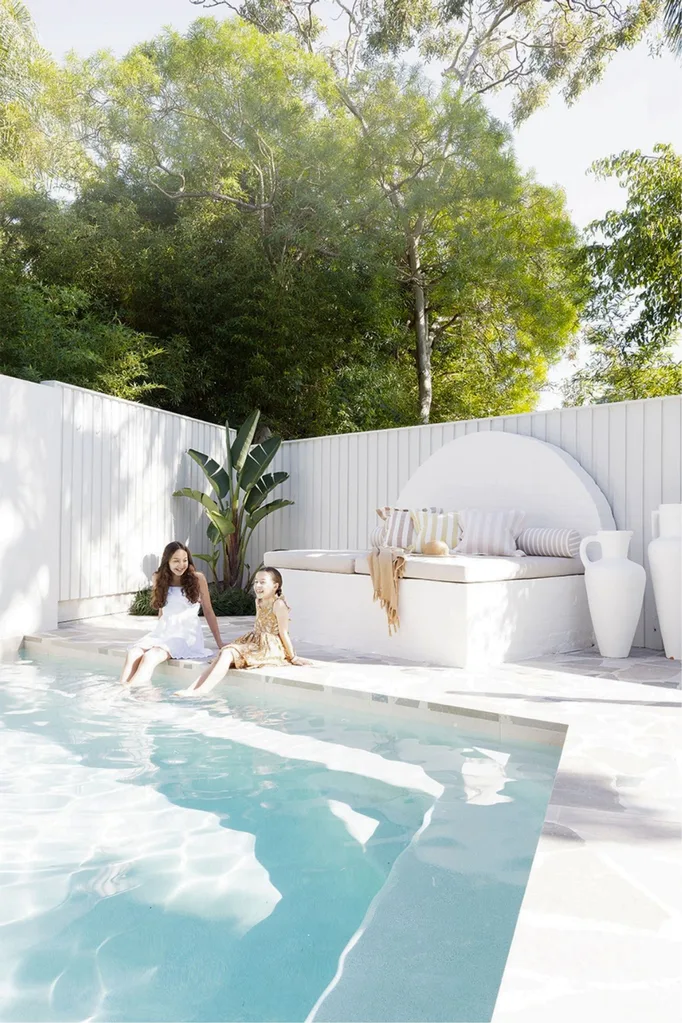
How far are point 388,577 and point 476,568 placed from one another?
64 cm

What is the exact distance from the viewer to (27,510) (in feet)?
21.2

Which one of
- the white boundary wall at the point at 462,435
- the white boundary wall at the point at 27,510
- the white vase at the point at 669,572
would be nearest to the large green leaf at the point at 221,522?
the white boundary wall at the point at 462,435

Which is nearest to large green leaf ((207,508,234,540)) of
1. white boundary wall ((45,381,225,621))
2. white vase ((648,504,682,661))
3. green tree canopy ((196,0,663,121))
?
white boundary wall ((45,381,225,621))

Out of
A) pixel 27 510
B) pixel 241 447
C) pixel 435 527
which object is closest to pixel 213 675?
pixel 435 527

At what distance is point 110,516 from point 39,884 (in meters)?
5.48

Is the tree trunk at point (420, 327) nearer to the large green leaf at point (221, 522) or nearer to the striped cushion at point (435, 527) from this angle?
the large green leaf at point (221, 522)

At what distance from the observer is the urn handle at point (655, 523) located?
5.63m

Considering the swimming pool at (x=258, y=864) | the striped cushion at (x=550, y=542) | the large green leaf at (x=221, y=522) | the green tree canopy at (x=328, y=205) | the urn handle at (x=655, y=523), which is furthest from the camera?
the green tree canopy at (x=328, y=205)

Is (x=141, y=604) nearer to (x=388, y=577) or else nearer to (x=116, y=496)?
(x=116, y=496)

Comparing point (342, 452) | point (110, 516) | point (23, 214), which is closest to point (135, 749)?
point (110, 516)

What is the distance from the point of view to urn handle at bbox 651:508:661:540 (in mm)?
5629

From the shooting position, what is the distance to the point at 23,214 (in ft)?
37.4

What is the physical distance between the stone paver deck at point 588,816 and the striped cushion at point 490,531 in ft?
3.66

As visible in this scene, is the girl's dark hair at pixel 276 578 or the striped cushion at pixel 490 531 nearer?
the girl's dark hair at pixel 276 578
